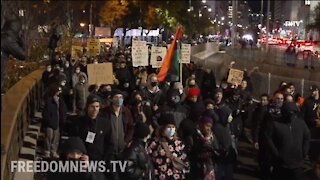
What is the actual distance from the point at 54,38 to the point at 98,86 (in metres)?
9.48

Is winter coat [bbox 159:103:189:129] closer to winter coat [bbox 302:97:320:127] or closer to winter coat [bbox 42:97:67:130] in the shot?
winter coat [bbox 42:97:67:130]

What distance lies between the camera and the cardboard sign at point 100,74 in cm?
1389

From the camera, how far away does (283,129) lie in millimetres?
9031

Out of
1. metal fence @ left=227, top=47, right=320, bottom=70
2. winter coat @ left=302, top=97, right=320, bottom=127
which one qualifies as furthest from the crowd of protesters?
metal fence @ left=227, top=47, right=320, bottom=70

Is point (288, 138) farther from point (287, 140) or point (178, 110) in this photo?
point (178, 110)

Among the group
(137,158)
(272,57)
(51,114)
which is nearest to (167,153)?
(137,158)

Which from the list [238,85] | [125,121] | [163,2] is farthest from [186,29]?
[125,121]

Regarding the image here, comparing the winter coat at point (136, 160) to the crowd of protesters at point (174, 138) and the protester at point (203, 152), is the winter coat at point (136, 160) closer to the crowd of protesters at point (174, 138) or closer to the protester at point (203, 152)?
the crowd of protesters at point (174, 138)

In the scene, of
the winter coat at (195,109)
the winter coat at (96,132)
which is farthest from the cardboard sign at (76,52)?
the winter coat at (96,132)
